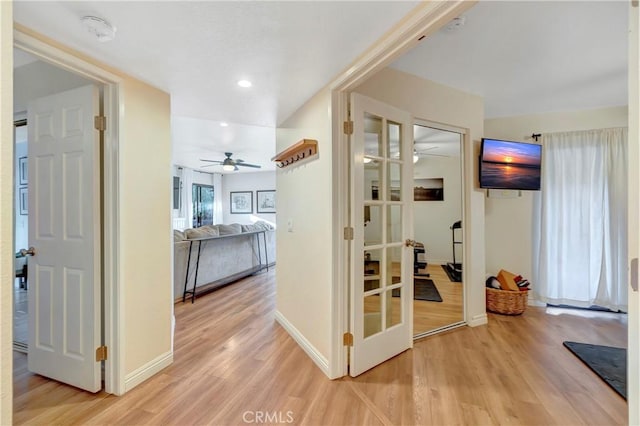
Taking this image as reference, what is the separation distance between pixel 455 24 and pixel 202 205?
7862mm

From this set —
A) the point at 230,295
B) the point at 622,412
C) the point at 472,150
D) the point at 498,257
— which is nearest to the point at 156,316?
the point at 230,295

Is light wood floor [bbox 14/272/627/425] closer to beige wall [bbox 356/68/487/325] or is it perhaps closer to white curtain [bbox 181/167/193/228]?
beige wall [bbox 356/68/487/325]

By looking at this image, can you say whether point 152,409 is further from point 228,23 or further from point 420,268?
point 420,268

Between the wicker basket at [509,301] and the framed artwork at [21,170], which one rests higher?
the framed artwork at [21,170]

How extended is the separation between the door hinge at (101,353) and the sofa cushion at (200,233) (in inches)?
80.2

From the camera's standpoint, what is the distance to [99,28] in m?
1.39

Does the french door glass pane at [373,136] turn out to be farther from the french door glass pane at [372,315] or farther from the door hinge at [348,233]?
the french door glass pane at [372,315]

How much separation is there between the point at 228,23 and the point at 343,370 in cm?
223

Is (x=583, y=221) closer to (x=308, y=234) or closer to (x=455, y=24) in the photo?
(x=455, y=24)

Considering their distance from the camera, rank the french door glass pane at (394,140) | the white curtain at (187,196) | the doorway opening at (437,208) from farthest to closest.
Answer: the white curtain at (187,196) → the doorway opening at (437,208) → the french door glass pane at (394,140)

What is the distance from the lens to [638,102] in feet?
2.23

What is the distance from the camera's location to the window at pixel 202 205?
8005 mm

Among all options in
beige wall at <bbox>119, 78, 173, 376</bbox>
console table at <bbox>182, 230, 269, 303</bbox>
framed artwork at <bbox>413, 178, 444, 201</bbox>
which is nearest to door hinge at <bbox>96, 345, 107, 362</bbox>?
beige wall at <bbox>119, 78, 173, 376</bbox>


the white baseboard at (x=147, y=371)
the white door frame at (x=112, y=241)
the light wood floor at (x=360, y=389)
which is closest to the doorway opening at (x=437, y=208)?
the light wood floor at (x=360, y=389)
